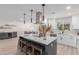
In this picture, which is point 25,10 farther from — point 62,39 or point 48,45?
point 62,39

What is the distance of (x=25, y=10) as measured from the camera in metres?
2.16

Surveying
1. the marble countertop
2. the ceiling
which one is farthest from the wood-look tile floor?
the ceiling

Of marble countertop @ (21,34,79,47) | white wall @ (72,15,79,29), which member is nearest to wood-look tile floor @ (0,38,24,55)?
marble countertop @ (21,34,79,47)

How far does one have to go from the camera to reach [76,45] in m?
2.14

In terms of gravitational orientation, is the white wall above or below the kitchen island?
above

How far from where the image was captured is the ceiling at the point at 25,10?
2.11 metres

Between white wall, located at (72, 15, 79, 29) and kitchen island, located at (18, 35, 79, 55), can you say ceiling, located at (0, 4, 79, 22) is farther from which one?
kitchen island, located at (18, 35, 79, 55)

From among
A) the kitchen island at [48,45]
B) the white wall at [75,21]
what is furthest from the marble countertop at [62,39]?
the white wall at [75,21]

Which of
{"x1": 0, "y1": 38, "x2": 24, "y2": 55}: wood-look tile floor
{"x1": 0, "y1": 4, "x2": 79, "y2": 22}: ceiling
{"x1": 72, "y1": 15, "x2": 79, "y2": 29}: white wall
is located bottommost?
{"x1": 0, "y1": 38, "x2": 24, "y2": 55}: wood-look tile floor

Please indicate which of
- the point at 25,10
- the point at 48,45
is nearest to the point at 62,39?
the point at 48,45

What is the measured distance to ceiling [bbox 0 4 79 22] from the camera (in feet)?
6.93
